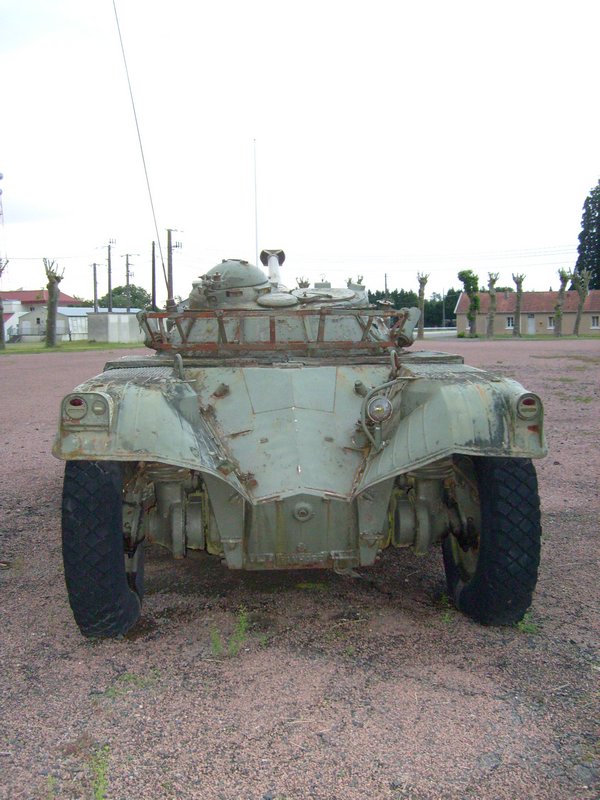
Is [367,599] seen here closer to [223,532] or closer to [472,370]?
[223,532]

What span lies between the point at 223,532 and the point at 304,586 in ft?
3.21

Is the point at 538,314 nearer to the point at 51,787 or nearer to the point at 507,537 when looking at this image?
the point at 507,537

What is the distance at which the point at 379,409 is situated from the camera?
433cm

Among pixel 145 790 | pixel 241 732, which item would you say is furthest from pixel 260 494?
pixel 145 790

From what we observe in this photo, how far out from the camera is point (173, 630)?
4.39 m

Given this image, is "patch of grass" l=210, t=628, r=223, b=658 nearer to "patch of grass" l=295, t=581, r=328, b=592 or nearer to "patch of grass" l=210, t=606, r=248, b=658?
"patch of grass" l=210, t=606, r=248, b=658

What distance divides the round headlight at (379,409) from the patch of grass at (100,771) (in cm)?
201

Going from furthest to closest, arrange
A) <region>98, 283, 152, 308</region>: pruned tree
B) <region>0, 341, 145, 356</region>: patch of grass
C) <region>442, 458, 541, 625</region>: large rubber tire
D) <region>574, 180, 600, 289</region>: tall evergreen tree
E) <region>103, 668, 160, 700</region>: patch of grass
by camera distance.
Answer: <region>98, 283, 152, 308</region>: pruned tree, <region>574, 180, 600, 289</region>: tall evergreen tree, <region>0, 341, 145, 356</region>: patch of grass, <region>442, 458, 541, 625</region>: large rubber tire, <region>103, 668, 160, 700</region>: patch of grass

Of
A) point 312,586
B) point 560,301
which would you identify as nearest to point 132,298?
point 560,301

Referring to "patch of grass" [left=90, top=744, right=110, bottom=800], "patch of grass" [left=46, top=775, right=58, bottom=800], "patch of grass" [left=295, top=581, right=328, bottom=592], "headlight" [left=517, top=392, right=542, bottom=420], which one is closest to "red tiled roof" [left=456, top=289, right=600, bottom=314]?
"patch of grass" [left=295, top=581, right=328, bottom=592]

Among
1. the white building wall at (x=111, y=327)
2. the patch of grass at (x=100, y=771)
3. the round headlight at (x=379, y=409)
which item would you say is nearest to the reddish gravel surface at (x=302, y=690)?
the patch of grass at (x=100, y=771)

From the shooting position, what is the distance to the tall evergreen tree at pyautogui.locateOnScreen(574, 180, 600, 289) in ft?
230

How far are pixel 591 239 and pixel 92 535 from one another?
2851 inches

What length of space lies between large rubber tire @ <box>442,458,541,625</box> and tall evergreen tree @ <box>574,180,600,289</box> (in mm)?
70246
